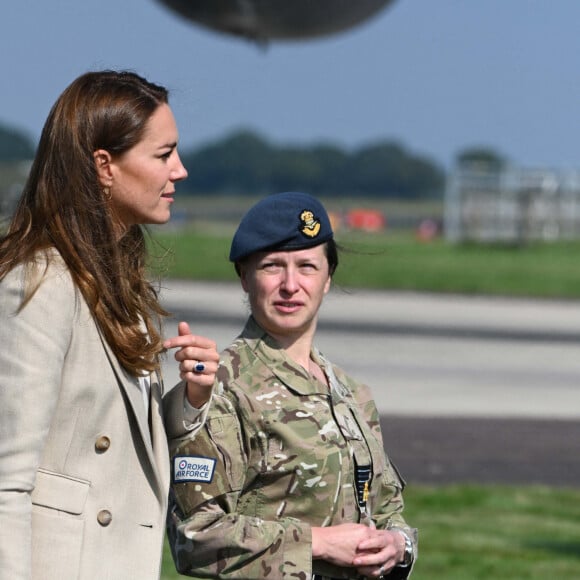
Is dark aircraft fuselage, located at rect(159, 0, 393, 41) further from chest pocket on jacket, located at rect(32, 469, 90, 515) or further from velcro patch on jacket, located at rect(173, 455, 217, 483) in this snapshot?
chest pocket on jacket, located at rect(32, 469, 90, 515)

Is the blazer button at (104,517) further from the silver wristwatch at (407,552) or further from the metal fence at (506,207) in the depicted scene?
the metal fence at (506,207)

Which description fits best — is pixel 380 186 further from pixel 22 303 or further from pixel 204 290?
pixel 22 303

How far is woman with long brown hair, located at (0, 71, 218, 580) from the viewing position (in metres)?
2.68

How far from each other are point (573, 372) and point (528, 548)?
28.9ft

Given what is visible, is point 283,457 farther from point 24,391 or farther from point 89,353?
point 24,391

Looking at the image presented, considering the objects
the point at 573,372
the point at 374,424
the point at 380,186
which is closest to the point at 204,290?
the point at 573,372

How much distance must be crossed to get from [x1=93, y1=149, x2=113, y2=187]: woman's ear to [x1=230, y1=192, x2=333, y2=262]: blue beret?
1.81 feet

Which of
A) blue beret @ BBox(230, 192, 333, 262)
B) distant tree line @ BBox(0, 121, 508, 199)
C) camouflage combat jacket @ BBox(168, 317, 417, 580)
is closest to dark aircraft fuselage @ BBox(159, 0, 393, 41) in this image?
blue beret @ BBox(230, 192, 333, 262)

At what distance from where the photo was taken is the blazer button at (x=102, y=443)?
2.77 metres

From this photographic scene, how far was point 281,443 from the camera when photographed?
10.6ft

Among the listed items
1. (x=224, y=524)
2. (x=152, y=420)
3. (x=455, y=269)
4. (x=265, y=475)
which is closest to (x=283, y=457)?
(x=265, y=475)

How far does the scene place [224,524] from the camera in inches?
124

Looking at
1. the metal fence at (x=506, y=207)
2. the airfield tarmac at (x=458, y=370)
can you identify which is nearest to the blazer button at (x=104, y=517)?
the airfield tarmac at (x=458, y=370)

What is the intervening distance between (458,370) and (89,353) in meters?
13.1
